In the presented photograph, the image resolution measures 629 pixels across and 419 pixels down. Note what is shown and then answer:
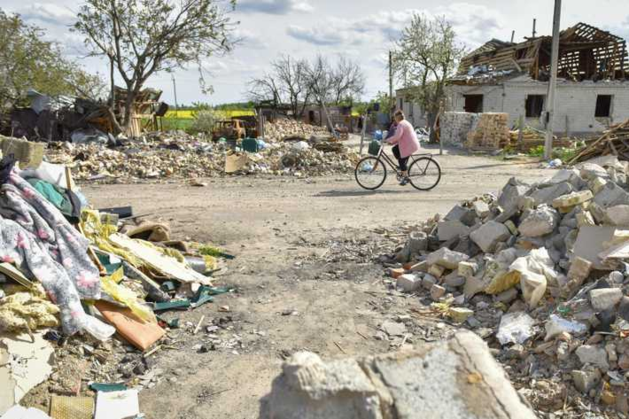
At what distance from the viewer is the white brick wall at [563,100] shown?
26344mm

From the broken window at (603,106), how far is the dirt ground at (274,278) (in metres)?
21.0

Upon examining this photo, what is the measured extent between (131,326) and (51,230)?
1.13 m

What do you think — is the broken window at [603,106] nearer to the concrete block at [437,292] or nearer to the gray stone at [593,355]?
the concrete block at [437,292]

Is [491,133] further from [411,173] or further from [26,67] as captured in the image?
[26,67]

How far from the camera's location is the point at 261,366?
155 inches

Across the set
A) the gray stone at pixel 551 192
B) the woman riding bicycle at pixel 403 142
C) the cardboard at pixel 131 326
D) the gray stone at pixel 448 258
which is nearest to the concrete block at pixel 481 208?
the gray stone at pixel 551 192

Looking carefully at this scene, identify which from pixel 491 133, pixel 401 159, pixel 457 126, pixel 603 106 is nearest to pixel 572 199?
pixel 401 159

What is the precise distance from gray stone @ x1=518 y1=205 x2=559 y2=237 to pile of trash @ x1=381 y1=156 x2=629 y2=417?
0.5 inches

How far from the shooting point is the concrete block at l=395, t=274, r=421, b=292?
539 cm

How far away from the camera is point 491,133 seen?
2059 cm

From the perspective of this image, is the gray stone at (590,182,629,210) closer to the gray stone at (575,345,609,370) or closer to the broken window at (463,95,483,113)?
the gray stone at (575,345,609,370)

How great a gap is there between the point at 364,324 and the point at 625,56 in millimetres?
30677

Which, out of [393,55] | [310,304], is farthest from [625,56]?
[310,304]

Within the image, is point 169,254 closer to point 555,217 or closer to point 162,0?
point 555,217
